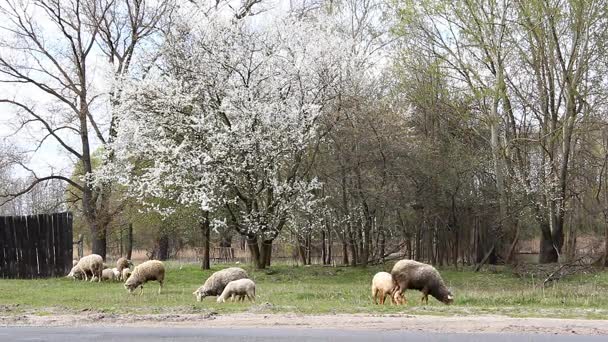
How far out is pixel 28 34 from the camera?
124 ft

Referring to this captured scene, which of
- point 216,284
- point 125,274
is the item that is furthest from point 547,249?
point 216,284

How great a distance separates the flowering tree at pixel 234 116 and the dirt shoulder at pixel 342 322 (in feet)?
44.6

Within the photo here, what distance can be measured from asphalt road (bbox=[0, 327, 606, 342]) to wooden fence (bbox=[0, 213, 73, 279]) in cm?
1968

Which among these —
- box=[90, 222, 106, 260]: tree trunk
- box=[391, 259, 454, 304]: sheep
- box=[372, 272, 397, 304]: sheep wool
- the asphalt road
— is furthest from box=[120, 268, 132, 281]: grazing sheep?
the asphalt road

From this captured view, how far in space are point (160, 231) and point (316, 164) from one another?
1531 cm

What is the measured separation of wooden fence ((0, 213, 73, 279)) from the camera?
33.7m

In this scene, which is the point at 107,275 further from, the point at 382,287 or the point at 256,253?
the point at 382,287

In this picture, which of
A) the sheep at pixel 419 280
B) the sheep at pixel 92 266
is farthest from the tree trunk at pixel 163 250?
the sheep at pixel 419 280

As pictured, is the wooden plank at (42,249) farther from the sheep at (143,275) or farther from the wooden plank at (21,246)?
the sheep at (143,275)

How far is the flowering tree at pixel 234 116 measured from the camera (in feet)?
101

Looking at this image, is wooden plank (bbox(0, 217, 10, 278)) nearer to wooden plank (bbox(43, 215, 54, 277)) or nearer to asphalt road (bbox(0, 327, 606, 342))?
wooden plank (bbox(43, 215, 54, 277))

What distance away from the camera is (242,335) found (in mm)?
13898

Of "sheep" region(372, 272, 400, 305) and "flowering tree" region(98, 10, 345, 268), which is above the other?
"flowering tree" region(98, 10, 345, 268)

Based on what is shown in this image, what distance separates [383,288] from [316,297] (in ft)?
9.49
